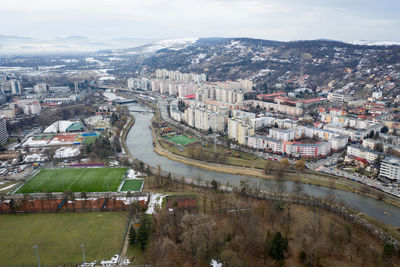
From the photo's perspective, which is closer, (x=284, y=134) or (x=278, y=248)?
(x=278, y=248)

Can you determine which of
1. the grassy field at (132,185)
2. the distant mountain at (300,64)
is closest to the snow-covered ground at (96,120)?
the grassy field at (132,185)

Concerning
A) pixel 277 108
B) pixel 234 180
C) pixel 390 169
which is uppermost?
pixel 277 108

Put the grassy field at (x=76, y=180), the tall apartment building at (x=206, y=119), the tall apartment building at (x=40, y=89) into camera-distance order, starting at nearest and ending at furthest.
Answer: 1. the grassy field at (x=76, y=180)
2. the tall apartment building at (x=206, y=119)
3. the tall apartment building at (x=40, y=89)

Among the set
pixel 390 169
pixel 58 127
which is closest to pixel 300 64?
pixel 390 169

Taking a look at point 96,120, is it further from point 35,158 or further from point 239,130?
point 239,130

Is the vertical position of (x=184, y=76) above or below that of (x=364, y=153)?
above

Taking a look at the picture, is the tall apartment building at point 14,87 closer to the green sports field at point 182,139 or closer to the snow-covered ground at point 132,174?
the green sports field at point 182,139

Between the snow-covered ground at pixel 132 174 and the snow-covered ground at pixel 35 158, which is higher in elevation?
the snow-covered ground at pixel 35 158
